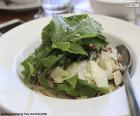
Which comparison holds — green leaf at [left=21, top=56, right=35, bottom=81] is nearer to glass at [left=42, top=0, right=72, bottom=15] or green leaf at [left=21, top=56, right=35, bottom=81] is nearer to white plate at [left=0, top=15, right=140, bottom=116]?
white plate at [left=0, top=15, right=140, bottom=116]

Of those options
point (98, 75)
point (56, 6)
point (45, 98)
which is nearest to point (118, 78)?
point (98, 75)

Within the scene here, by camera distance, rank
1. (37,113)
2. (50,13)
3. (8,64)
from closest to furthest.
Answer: (37,113), (8,64), (50,13)

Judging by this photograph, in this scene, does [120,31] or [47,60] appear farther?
[120,31]

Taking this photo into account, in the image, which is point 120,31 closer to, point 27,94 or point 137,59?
point 137,59

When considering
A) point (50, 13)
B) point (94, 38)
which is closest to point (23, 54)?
point (94, 38)

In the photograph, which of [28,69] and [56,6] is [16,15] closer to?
[56,6]
